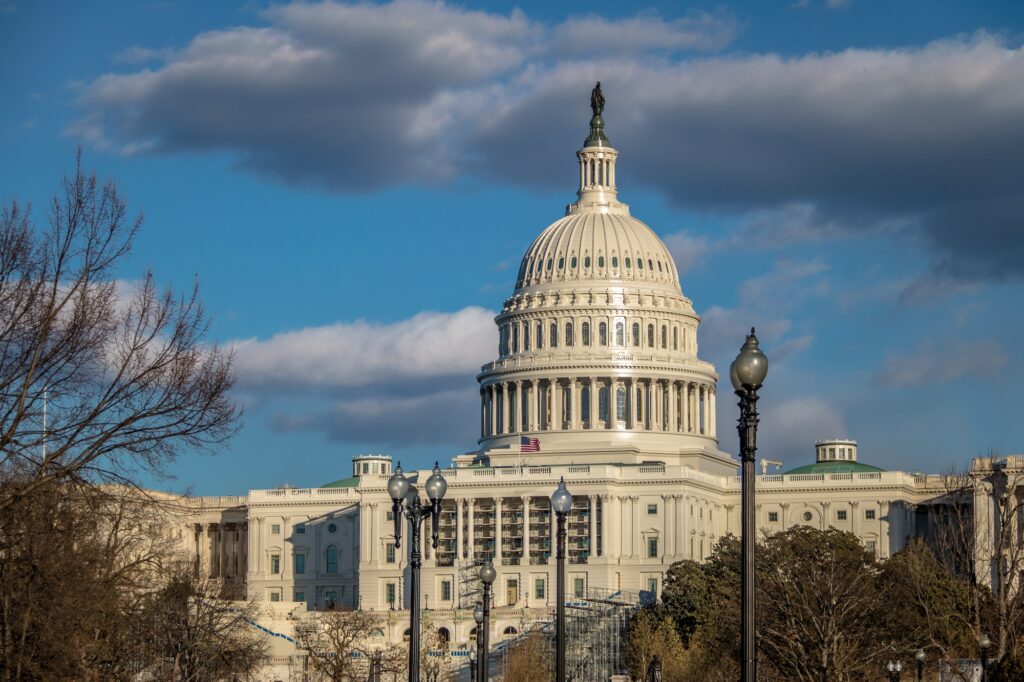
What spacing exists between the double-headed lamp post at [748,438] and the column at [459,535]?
482ft

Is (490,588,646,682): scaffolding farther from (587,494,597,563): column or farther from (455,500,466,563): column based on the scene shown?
(455,500,466,563): column

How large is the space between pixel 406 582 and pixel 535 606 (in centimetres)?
1475

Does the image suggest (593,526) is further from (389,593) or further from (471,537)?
(389,593)

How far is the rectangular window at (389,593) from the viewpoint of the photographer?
19025 centimetres

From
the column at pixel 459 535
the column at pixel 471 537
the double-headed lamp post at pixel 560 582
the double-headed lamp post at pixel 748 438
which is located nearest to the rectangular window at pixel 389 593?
the column at pixel 459 535

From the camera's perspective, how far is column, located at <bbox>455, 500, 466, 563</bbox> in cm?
18700

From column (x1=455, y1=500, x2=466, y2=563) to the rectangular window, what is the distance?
288 inches

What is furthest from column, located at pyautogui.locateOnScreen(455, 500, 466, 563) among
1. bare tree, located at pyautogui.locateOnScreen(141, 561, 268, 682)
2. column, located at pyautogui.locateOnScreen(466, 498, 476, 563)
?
bare tree, located at pyautogui.locateOnScreen(141, 561, 268, 682)

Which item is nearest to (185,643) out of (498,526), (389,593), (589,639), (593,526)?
(589,639)

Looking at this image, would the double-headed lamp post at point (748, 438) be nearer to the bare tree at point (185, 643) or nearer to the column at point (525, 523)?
the bare tree at point (185, 643)

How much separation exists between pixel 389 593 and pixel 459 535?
8521mm

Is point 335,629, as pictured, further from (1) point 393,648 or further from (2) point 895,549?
(2) point 895,549

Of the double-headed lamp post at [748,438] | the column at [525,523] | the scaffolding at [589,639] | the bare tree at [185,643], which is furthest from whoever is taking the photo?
the column at [525,523]

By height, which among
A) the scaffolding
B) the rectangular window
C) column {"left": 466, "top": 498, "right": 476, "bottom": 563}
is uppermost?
column {"left": 466, "top": 498, "right": 476, "bottom": 563}
